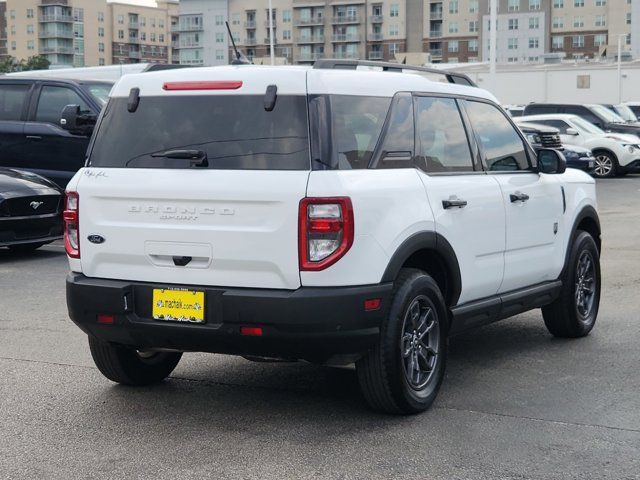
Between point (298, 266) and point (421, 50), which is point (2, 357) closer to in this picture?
point (298, 266)

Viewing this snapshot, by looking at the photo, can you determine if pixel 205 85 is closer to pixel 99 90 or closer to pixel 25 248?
pixel 25 248

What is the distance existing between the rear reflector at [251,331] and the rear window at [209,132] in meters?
0.79

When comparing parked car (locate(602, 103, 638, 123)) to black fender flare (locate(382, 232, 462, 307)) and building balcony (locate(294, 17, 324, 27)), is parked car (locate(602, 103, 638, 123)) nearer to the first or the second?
black fender flare (locate(382, 232, 462, 307))

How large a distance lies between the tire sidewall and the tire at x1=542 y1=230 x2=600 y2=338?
6.29ft

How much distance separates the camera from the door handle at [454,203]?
19.6 feet

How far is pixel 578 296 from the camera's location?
7785 millimetres

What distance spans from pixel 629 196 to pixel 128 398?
56.7 feet

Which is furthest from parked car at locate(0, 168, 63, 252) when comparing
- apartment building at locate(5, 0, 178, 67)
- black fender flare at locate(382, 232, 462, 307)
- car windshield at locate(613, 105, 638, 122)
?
apartment building at locate(5, 0, 178, 67)

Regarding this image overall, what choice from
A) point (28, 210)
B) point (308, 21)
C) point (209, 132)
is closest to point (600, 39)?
point (308, 21)

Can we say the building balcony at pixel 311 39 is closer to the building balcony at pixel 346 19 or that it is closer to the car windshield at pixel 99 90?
the building balcony at pixel 346 19

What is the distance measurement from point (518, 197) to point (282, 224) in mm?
2167

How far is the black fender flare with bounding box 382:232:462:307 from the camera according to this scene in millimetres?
5449

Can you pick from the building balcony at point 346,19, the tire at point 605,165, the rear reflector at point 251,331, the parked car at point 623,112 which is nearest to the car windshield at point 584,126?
the tire at point 605,165

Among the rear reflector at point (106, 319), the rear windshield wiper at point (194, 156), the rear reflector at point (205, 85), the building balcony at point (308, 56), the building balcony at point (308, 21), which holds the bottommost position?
the rear reflector at point (106, 319)
